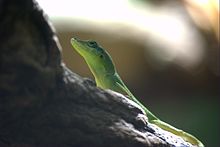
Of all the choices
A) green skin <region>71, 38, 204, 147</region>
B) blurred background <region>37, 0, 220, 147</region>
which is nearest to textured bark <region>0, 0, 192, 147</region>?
green skin <region>71, 38, 204, 147</region>

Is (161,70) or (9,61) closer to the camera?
(9,61)

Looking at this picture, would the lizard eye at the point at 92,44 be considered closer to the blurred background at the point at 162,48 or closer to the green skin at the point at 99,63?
the green skin at the point at 99,63

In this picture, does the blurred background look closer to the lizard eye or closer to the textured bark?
the lizard eye

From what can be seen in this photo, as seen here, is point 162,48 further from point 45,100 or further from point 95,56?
point 45,100

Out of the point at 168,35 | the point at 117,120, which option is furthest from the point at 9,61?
the point at 168,35

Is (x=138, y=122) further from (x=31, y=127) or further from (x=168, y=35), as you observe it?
(x=168, y=35)

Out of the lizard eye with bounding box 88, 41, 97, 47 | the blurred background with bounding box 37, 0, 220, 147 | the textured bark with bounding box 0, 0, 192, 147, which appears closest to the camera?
the textured bark with bounding box 0, 0, 192, 147
